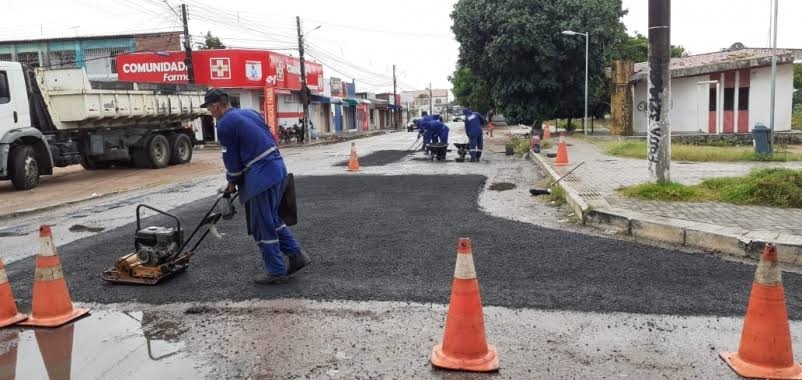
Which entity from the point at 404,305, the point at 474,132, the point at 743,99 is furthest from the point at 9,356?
the point at 743,99

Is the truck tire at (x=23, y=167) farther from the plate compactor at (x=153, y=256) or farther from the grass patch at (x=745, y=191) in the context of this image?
the grass patch at (x=745, y=191)

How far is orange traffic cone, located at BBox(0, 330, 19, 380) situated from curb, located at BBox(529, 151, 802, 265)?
5.80 meters

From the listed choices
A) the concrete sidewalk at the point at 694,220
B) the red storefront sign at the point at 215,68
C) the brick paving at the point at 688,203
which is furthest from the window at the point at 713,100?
the red storefront sign at the point at 215,68

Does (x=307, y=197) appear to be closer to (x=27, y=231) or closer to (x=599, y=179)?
(x=27, y=231)

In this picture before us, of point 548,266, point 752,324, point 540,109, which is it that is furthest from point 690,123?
point 752,324

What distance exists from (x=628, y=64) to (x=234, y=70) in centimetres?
1990

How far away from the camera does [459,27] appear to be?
3014 centimetres

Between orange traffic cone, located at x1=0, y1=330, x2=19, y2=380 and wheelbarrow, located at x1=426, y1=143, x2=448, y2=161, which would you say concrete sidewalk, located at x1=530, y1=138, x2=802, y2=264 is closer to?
orange traffic cone, located at x1=0, y1=330, x2=19, y2=380

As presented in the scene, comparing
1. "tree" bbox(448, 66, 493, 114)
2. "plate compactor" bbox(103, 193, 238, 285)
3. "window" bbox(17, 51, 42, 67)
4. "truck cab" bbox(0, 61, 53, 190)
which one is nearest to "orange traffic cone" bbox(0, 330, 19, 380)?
"plate compactor" bbox(103, 193, 238, 285)

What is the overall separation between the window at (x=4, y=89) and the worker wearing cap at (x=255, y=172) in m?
11.3

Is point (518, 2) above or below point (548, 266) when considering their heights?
above

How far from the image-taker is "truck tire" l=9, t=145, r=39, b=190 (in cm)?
1403

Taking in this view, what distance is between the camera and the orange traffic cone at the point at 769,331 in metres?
3.37

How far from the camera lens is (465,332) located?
360cm
